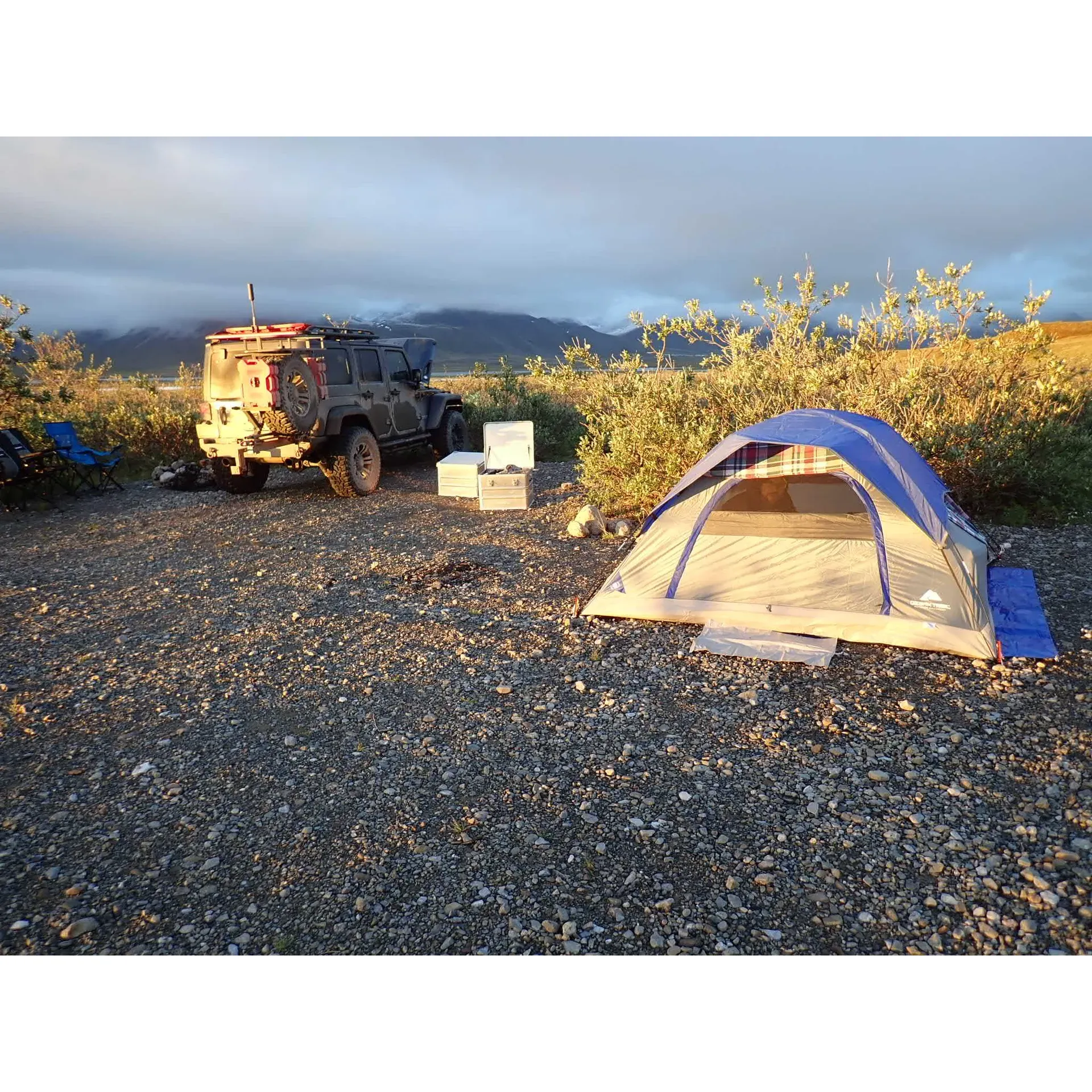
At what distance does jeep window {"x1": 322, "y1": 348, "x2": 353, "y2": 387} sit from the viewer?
9.80 m

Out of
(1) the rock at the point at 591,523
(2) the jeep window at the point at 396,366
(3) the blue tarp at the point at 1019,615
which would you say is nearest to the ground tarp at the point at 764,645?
(3) the blue tarp at the point at 1019,615

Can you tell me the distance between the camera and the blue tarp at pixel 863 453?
491 cm

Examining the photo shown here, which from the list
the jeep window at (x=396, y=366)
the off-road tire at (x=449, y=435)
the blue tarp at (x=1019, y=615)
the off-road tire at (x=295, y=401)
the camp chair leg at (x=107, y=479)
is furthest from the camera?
the off-road tire at (x=449, y=435)

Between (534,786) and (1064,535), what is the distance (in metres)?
7.01

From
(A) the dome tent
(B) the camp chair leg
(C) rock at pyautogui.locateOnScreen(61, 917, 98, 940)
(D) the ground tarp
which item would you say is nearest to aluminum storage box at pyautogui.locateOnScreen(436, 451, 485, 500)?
(A) the dome tent

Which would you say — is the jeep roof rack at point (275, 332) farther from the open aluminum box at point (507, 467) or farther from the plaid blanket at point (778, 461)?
the plaid blanket at point (778, 461)

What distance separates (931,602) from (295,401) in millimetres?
8001

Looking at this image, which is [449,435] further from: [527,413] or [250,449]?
→ [250,449]

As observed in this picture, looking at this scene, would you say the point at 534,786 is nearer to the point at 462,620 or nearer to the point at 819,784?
the point at 819,784

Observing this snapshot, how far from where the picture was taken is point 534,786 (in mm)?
3529

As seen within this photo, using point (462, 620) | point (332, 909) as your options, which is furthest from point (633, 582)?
point (332, 909)

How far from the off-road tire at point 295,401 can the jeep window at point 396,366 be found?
1.85 metres

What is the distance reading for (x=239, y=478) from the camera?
432 inches

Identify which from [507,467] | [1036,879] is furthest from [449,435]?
[1036,879]
